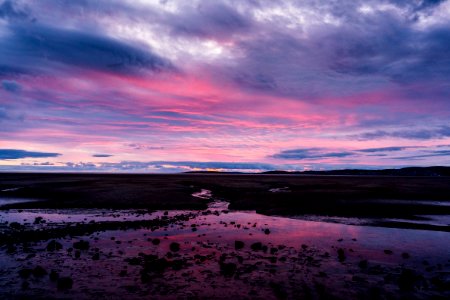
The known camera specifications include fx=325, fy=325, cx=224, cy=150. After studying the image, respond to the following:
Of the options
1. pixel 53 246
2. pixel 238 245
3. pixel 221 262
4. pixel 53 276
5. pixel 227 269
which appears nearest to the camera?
pixel 53 276

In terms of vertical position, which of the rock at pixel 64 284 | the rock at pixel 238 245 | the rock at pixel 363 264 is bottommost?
the rock at pixel 64 284

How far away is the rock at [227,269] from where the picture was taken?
16375mm

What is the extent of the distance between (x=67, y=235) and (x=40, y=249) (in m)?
4.34

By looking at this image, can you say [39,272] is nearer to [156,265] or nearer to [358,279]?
[156,265]

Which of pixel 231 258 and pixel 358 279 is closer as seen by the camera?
pixel 358 279

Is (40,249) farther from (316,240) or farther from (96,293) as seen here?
(316,240)

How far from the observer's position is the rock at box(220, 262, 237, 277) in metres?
16.4

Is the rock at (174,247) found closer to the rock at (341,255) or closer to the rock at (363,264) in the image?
the rock at (341,255)

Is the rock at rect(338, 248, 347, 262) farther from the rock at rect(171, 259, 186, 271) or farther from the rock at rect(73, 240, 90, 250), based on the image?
the rock at rect(73, 240, 90, 250)

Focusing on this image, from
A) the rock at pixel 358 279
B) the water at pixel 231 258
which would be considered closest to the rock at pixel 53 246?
the water at pixel 231 258

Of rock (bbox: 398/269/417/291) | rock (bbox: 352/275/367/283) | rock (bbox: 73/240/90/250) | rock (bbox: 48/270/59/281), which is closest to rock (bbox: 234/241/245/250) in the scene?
rock (bbox: 352/275/367/283)

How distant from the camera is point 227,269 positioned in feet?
55.5

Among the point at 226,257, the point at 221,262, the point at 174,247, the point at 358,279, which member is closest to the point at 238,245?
the point at 226,257

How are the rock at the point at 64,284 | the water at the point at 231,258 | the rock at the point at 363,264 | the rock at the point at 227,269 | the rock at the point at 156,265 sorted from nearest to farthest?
the rock at the point at 64,284 < the water at the point at 231,258 < the rock at the point at 227,269 < the rock at the point at 156,265 < the rock at the point at 363,264
